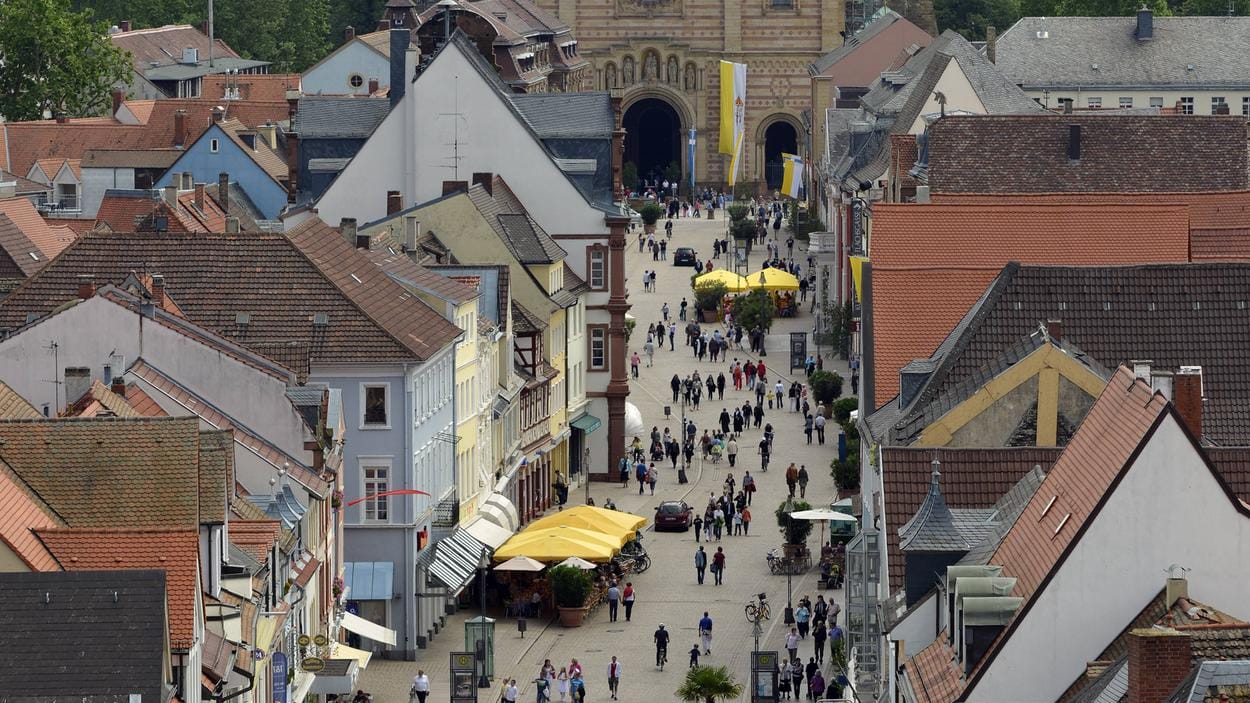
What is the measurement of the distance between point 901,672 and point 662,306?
95.0 meters

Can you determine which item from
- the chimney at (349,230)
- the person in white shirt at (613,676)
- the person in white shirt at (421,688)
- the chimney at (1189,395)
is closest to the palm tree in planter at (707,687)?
the person in white shirt at (613,676)

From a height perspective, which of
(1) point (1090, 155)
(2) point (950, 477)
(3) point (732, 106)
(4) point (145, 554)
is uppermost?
(3) point (732, 106)

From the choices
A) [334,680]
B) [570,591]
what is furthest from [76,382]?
[570,591]

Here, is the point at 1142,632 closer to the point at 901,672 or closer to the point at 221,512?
the point at 901,672

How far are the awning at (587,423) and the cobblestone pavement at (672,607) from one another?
171 cm

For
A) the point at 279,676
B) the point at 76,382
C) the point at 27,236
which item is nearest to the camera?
the point at 279,676

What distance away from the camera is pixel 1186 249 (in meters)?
60.4

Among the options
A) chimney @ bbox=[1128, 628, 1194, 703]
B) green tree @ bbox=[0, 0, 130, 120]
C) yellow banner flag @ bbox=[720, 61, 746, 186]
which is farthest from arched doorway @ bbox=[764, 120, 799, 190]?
chimney @ bbox=[1128, 628, 1194, 703]

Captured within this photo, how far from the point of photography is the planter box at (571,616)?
71312 mm

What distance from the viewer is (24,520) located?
4144 cm

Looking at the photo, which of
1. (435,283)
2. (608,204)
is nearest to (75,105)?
(608,204)

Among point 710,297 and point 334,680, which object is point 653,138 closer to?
point 710,297

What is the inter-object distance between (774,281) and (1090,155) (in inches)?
2288

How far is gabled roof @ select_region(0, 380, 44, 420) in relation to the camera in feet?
163
